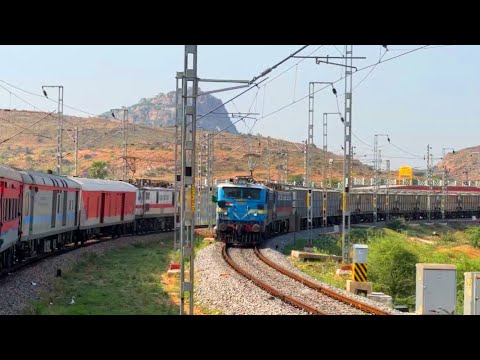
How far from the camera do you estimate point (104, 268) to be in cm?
2720

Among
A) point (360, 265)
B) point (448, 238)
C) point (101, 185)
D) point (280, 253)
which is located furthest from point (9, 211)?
point (448, 238)

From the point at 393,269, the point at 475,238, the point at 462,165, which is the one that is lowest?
the point at 393,269

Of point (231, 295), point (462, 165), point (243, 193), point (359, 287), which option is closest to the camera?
point (231, 295)

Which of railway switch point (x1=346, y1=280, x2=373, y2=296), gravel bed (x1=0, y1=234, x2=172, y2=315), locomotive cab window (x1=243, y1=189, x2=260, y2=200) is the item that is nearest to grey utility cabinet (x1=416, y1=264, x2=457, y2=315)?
railway switch point (x1=346, y1=280, x2=373, y2=296)

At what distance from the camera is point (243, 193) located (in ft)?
117

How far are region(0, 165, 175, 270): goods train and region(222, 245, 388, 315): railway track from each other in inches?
252

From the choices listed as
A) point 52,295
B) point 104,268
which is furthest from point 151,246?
point 52,295

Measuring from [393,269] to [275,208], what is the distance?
478 inches

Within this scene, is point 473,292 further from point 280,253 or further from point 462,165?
point 462,165

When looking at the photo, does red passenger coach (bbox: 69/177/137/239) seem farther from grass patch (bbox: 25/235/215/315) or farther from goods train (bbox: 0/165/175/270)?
grass patch (bbox: 25/235/215/315)

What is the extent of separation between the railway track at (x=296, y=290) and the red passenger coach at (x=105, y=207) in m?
8.69

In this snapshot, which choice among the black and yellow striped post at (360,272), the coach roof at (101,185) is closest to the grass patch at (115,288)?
the coach roof at (101,185)
